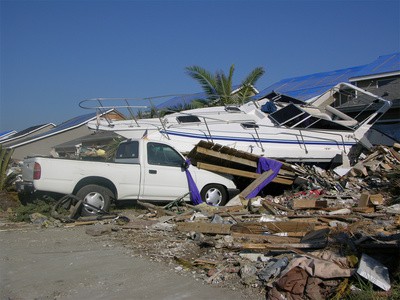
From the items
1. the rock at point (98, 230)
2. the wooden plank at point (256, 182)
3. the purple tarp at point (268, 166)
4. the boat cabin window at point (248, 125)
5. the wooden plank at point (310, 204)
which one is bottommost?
the wooden plank at point (310, 204)

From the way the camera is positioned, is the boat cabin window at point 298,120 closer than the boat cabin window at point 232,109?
Yes

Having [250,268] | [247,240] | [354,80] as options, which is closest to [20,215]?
[247,240]

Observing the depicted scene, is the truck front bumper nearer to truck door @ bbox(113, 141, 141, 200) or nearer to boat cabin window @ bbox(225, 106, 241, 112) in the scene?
truck door @ bbox(113, 141, 141, 200)

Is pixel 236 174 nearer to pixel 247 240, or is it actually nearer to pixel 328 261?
pixel 247 240

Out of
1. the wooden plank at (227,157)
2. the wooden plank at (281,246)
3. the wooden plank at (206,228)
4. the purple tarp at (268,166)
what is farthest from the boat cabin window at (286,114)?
the wooden plank at (281,246)

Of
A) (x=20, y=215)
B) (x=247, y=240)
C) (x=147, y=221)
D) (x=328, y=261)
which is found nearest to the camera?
(x=328, y=261)

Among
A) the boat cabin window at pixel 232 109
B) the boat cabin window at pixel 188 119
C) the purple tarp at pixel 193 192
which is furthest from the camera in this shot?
the boat cabin window at pixel 232 109

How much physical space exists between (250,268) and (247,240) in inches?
52.7

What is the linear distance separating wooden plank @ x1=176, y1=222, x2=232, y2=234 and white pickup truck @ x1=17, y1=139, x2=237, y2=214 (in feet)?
8.40

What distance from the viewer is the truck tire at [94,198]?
9.67 metres

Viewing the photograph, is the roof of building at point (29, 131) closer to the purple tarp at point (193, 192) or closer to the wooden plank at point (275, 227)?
the purple tarp at point (193, 192)

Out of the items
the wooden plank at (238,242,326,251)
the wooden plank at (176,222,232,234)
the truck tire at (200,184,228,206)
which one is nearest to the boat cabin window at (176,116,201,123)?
the truck tire at (200,184,228,206)

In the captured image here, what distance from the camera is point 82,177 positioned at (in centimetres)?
980

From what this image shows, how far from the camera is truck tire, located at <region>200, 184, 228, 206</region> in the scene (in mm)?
11336
